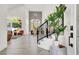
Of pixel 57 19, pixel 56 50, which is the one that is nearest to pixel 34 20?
pixel 57 19

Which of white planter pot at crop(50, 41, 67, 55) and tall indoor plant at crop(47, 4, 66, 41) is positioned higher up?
→ tall indoor plant at crop(47, 4, 66, 41)

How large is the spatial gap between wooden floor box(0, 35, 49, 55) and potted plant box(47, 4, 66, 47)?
0.41 meters

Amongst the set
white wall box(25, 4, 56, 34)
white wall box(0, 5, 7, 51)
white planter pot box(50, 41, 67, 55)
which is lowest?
white planter pot box(50, 41, 67, 55)

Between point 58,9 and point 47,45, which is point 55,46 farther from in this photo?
point 58,9

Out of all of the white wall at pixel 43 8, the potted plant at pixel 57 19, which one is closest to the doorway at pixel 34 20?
the white wall at pixel 43 8

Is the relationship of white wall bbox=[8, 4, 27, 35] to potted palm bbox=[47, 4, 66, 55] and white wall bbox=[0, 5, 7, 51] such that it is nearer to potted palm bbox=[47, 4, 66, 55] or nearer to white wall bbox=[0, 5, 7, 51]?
white wall bbox=[0, 5, 7, 51]

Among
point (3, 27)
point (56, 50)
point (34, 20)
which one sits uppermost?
point (34, 20)

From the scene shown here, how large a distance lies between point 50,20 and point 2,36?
887 mm

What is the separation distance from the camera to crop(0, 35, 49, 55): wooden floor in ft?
10.1

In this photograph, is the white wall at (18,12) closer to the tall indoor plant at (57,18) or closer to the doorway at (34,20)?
the doorway at (34,20)

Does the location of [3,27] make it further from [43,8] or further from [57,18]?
[57,18]

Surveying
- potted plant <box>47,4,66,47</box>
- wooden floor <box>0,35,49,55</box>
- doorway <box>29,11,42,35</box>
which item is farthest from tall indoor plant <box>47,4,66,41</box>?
wooden floor <box>0,35,49,55</box>

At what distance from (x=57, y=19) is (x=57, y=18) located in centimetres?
2

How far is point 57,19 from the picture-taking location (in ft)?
10.1
